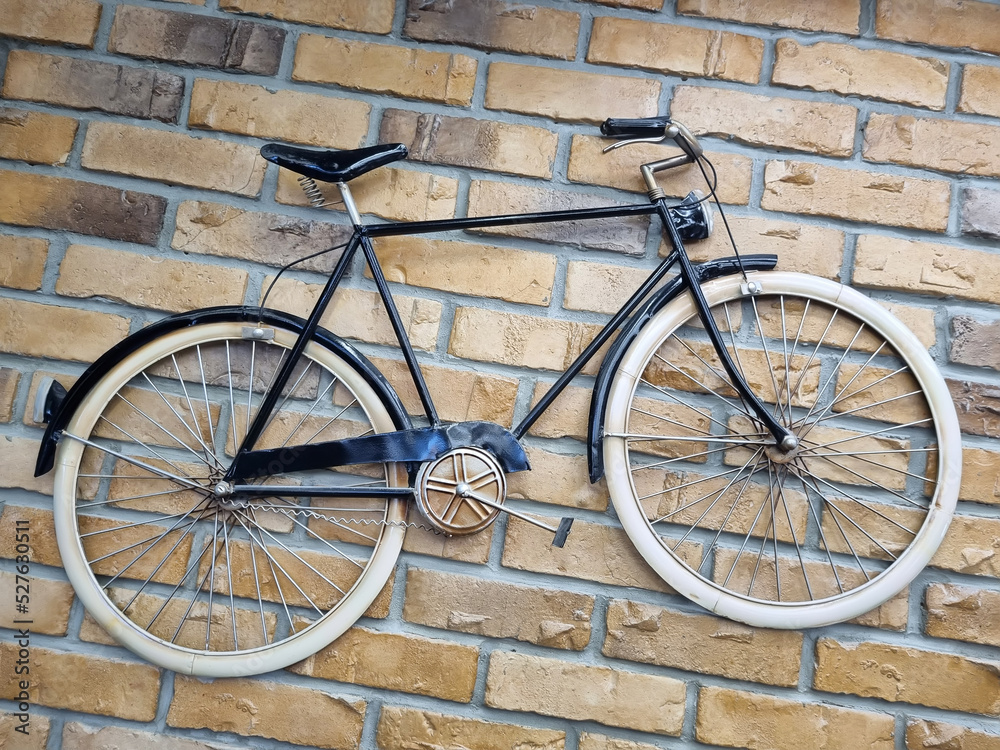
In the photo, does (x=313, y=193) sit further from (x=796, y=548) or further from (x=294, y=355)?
(x=796, y=548)

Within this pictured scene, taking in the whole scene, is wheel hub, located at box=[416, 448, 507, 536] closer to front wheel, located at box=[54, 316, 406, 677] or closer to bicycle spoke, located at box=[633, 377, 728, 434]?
front wheel, located at box=[54, 316, 406, 677]

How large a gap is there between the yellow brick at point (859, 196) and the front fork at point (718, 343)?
0.15 metres

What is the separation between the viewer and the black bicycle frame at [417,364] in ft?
2.78

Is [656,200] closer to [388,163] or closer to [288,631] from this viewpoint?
[388,163]

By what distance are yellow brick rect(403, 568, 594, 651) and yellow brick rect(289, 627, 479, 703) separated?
31mm

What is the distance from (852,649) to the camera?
86 cm

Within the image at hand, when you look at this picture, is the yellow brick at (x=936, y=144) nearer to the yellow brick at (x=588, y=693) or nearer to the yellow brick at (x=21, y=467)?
the yellow brick at (x=588, y=693)

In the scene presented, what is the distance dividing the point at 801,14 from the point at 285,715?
1168 millimetres

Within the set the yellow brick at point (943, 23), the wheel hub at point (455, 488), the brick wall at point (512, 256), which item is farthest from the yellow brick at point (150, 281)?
the yellow brick at point (943, 23)

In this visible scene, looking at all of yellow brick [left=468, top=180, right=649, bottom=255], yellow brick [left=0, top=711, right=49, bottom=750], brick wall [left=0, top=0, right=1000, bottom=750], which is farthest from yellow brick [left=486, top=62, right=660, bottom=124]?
yellow brick [left=0, top=711, right=49, bottom=750]

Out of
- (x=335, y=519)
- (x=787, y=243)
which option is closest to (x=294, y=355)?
(x=335, y=519)

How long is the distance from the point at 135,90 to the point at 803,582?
44.4 inches

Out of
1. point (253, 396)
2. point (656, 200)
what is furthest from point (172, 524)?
point (656, 200)

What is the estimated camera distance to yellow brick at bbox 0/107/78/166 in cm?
93
